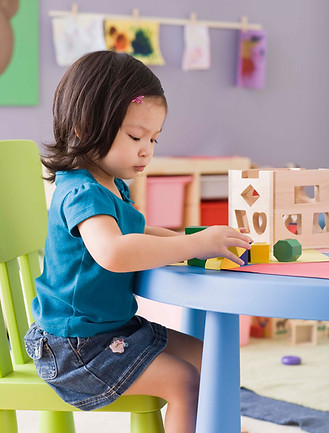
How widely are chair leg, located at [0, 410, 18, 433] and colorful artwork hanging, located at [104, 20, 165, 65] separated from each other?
2.43m

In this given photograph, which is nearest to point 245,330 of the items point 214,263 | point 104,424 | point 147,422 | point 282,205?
point 104,424

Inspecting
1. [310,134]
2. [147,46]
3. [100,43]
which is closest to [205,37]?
[147,46]

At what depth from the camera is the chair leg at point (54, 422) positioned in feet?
4.67

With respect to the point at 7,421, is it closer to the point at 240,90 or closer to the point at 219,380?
the point at 219,380

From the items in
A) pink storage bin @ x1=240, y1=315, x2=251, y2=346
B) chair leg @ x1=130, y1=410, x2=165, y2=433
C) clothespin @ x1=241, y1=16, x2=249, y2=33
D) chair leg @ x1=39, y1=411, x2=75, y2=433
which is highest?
clothespin @ x1=241, y1=16, x2=249, y2=33

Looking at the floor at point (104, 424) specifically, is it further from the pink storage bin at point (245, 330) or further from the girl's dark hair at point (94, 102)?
the girl's dark hair at point (94, 102)

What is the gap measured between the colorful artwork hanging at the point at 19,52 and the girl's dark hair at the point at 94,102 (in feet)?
6.62

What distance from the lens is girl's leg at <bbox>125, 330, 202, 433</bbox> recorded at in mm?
1094

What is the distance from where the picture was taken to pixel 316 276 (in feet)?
3.25

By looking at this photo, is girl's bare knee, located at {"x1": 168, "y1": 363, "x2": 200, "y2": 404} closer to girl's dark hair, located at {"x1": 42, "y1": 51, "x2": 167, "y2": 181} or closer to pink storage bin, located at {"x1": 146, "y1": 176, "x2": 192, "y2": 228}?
girl's dark hair, located at {"x1": 42, "y1": 51, "x2": 167, "y2": 181}

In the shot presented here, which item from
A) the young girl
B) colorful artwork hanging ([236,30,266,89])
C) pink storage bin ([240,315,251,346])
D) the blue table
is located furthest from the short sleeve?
colorful artwork hanging ([236,30,266,89])

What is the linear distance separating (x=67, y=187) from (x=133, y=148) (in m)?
0.13

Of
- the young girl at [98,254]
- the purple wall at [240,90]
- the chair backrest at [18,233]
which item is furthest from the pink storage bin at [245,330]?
the young girl at [98,254]

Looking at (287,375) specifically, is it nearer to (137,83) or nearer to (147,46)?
(137,83)
